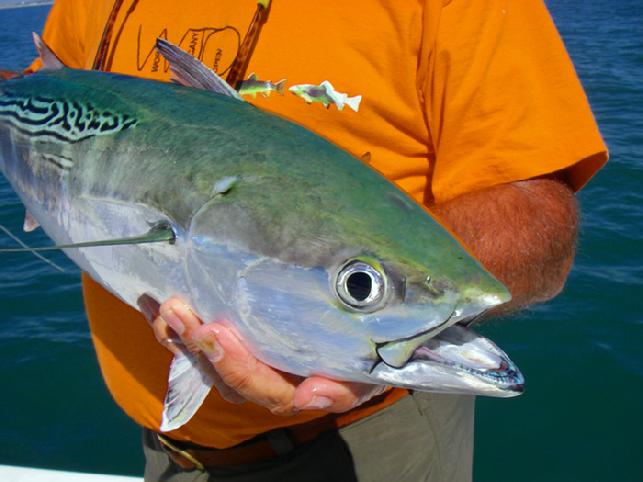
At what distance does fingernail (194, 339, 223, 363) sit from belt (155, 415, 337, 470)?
717 mm

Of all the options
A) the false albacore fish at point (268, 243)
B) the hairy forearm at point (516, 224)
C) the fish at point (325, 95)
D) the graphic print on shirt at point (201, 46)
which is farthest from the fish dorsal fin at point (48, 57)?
the hairy forearm at point (516, 224)

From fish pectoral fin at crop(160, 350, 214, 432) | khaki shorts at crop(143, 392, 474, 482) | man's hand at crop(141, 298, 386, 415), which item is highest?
man's hand at crop(141, 298, 386, 415)

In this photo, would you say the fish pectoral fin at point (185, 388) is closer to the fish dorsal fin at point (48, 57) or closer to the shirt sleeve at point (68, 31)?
the fish dorsal fin at point (48, 57)

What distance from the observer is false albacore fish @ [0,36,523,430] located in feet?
3.66

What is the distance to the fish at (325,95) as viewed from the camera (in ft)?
5.36

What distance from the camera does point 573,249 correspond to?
182 cm

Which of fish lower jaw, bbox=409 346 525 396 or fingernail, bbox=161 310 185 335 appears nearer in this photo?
fish lower jaw, bbox=409 346 525 396

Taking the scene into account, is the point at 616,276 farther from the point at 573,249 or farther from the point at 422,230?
the point at 422,230

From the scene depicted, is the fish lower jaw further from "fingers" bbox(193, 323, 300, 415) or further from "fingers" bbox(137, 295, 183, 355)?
"fingers" bbox(137, 295, 183, 355)

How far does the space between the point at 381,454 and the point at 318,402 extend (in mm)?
901

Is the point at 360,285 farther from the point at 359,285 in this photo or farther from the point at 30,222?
the point at 30,222

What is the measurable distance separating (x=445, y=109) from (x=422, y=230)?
555 millimetres

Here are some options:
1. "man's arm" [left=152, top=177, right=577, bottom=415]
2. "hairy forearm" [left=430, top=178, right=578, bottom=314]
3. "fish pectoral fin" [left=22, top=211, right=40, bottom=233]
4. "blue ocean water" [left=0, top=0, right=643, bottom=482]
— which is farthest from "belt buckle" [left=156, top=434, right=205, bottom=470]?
"blue ocean water" [left=0, top=0, right=643, bottom=482]

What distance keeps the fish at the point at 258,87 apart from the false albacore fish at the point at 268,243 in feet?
0.75
